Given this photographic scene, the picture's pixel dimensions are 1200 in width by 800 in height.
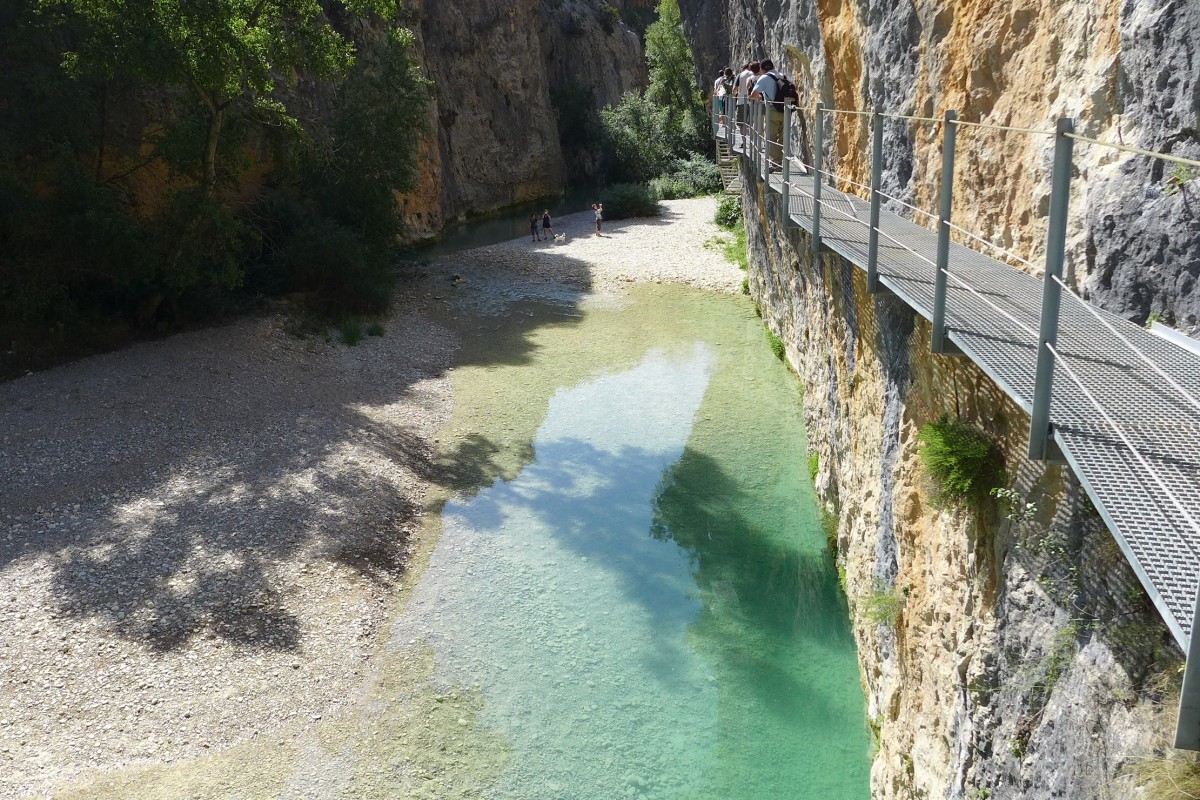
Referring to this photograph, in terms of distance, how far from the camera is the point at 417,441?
17.4m

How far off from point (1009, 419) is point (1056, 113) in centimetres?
231

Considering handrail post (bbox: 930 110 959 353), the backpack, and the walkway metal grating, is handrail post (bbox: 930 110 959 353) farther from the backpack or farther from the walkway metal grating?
the backpack

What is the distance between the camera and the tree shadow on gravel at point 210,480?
11734 millimetres

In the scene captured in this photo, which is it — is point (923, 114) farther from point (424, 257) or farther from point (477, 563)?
point (424, 257)

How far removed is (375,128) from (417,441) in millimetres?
10965

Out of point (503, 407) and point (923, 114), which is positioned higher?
point (923, 114)

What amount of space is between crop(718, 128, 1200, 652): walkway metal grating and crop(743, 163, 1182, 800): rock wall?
Answer: 1.39 feet

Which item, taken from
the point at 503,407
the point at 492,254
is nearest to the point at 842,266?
the point at 503,407

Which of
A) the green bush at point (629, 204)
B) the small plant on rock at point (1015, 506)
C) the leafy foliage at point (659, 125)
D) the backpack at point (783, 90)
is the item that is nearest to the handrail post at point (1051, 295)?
the small plant on rock at point (1015, 506)

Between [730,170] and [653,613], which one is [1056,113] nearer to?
[653,613]

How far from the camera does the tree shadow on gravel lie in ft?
38.5

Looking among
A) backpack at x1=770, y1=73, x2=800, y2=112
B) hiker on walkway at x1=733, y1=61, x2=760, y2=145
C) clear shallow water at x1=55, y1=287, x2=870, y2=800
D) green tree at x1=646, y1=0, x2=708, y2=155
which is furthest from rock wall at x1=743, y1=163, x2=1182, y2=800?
green tree at x1=646, y1=0, x2=708, y2=155

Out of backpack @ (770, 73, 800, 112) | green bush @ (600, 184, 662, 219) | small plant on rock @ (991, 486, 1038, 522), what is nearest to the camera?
small plant on rock @ (991, 486, 1038, 522)

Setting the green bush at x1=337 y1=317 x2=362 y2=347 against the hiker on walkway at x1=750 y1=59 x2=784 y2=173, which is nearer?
the hiker on walkway at x1=750 y1=59 x2=784 y2=173
